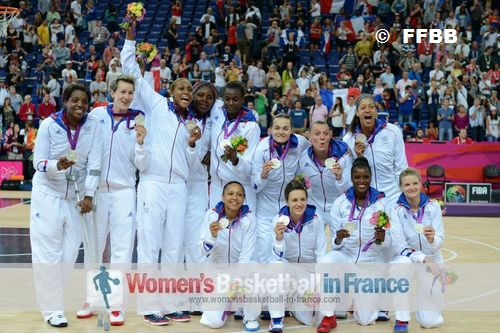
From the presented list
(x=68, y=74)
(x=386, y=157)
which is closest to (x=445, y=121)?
(x=68, y=74)

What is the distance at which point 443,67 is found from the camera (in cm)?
2898

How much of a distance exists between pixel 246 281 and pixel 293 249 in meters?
0.63

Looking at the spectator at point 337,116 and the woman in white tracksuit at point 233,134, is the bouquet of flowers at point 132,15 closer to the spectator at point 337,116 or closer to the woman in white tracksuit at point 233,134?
the woman in white tracksuit at point 233,134

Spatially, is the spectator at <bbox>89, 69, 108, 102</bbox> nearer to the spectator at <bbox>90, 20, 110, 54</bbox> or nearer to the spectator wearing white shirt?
the spectator at <bbox>90, 20, 110, 54</bbox>

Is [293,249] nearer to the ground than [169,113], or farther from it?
nearer to the ground

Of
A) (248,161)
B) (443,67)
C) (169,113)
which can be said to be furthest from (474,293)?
(443,67)

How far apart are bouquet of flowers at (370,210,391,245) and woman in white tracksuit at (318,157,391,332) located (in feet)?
0.39

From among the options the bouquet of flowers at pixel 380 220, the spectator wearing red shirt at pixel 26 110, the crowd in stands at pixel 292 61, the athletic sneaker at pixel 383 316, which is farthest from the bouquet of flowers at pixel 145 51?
the spectator wearing red shirt at pixel 26 110

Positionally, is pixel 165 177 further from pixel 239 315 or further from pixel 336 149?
pixel 336 149

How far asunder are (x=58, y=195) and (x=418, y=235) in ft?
12.9

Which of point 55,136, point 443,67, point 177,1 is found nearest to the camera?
point 55,136

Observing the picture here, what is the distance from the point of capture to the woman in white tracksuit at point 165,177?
10609 mm

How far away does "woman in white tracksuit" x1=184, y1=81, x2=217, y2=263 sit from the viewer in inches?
430

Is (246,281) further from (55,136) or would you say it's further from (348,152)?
(55,136)
